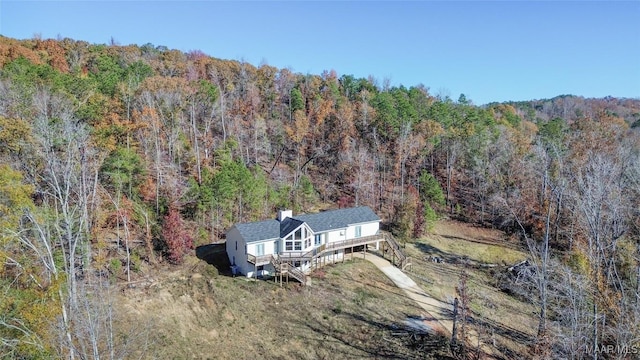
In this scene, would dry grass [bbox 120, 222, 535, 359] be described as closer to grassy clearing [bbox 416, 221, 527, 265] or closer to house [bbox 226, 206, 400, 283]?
house [bbox 226, 206, 400, 283]

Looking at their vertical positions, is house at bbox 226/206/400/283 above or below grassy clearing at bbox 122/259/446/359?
above

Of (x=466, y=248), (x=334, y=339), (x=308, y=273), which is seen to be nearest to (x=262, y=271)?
(x=308, y=273)

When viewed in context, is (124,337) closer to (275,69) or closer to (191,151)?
(191,151)

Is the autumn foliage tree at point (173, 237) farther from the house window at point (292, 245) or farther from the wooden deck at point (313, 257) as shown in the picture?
the house window at point (292, 245)

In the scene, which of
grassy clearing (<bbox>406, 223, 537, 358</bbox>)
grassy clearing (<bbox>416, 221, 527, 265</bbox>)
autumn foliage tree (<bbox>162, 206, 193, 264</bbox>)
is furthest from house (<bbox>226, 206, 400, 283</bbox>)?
grassy clearing (<bbox>416, 221, 527, 265</bbox>)

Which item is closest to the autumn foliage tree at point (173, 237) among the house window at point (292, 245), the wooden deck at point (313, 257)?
the wooden deck at point (313, 257)

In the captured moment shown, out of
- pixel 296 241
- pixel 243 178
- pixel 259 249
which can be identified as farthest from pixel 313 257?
pixel 243 178
